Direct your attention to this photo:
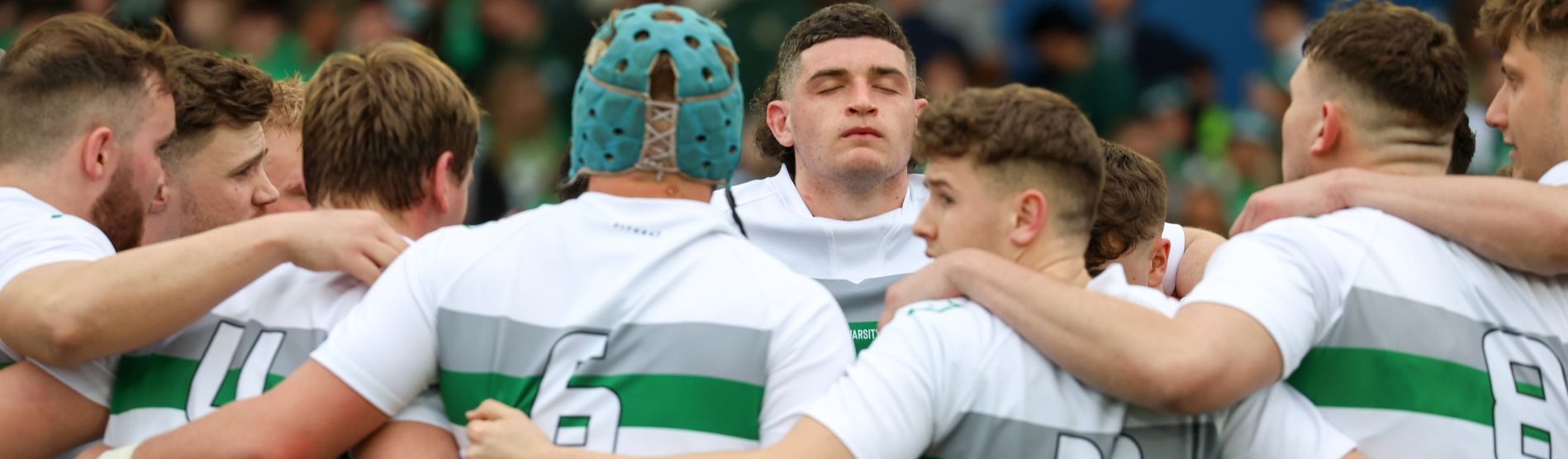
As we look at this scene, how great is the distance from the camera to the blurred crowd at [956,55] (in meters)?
11.0

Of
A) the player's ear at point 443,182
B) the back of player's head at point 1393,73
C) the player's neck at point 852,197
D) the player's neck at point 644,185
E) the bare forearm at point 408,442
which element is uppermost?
the back of player's head at point 1393,73

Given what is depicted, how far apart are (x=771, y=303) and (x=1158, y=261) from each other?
Result: 8.36 feet

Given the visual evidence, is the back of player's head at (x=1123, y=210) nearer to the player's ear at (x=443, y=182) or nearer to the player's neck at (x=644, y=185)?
the player's neck at (x=644, y=185)

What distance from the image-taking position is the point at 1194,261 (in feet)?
18.6

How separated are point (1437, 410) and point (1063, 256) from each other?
0.97 meters

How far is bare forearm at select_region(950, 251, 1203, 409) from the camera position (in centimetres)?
308

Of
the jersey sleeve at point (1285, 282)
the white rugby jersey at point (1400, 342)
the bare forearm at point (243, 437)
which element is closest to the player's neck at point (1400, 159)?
the white rugby jersey at point (1400, 342)

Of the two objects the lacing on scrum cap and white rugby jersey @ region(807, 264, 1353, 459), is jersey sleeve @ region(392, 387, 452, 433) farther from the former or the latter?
white rugby jersey @ region(807, 264, 1353, 459)

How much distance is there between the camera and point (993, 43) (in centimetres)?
1210

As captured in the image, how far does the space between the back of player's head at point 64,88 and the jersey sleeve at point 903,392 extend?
8.10ft

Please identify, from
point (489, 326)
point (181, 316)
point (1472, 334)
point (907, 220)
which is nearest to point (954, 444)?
point (489, 326)

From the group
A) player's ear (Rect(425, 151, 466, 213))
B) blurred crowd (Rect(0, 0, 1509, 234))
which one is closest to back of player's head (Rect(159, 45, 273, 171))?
player's ear (Rect(425, 151, 466, 213))

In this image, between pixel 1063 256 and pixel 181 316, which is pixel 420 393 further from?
pixel 1063 256

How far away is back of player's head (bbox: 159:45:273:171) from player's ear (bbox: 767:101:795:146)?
237 centimetres
